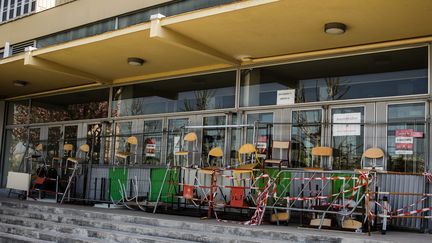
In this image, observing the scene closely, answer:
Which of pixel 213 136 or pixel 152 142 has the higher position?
pixel 213 136

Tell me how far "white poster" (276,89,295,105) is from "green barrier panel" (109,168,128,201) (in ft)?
13.1

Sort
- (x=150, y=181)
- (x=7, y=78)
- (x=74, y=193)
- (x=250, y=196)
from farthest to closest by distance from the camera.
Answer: (x=7, y=78) → (x=74, y=193) → (x=150, y=181) → (x=250, y=196)

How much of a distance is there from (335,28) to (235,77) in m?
3.41

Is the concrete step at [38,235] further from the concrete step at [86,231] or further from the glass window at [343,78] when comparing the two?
the glass window at [343,78]

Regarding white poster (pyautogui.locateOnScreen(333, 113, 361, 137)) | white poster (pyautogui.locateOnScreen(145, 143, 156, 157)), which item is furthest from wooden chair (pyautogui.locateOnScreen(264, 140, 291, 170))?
white poster (pyautogui.locateOnScreen(145, 143, 156, 157))

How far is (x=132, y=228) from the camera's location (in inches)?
346

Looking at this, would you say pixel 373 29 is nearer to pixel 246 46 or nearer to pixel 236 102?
pixel 246 46

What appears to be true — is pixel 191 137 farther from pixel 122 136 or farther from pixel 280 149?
pixel 122 136

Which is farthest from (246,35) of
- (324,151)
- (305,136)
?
(324,151)

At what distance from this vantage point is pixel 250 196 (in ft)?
31.0

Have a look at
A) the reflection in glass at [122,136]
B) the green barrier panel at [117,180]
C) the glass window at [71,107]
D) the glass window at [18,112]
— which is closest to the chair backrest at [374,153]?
the green barrier panel at [117,180]

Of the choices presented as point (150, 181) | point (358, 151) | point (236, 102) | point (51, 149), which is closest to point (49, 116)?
A: point (51, 149)

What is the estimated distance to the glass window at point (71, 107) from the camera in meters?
14.4

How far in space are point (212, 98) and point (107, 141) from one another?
361cm
